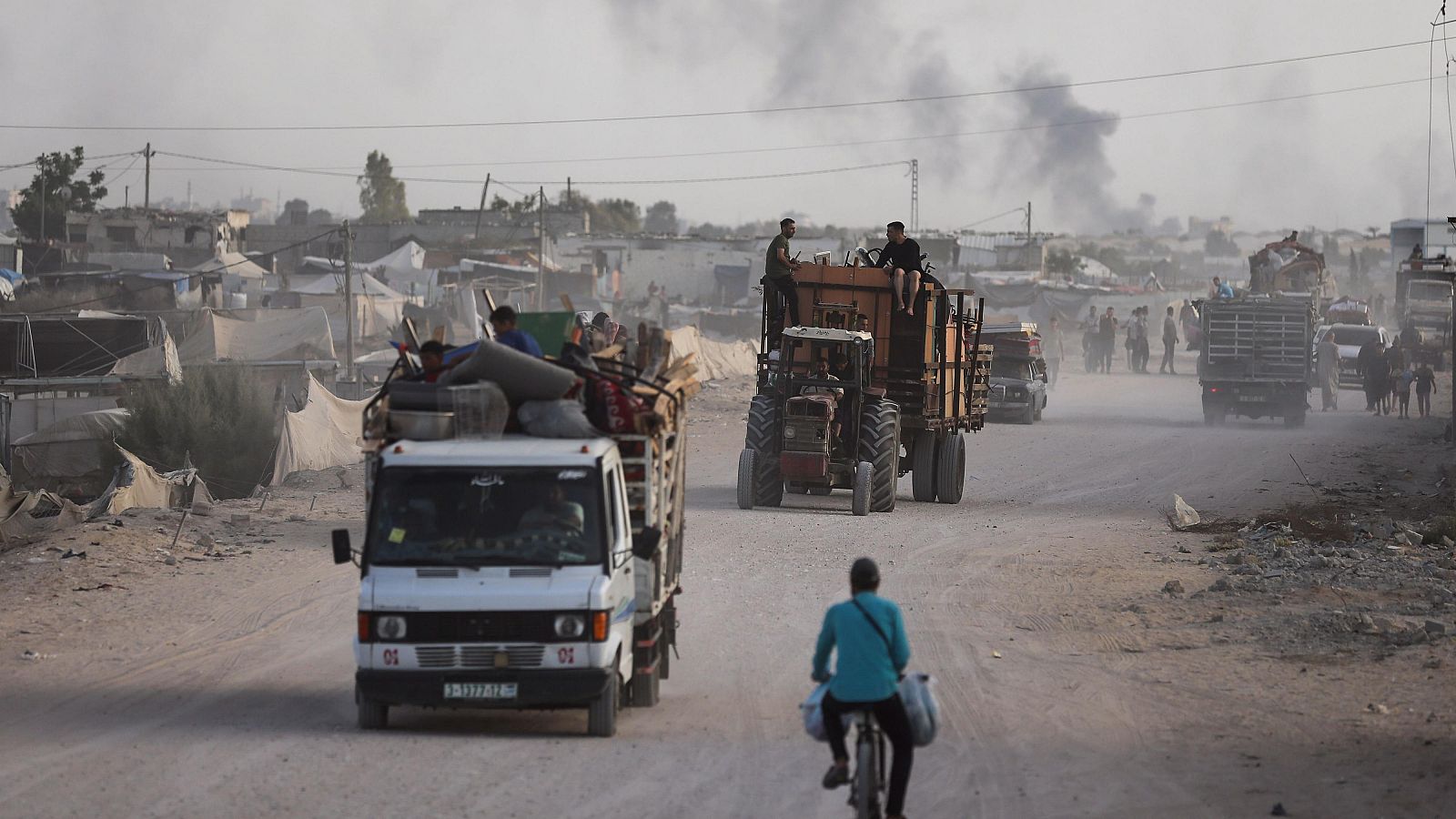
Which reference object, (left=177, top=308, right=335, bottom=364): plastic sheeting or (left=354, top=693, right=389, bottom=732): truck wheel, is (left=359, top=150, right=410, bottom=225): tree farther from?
(left=354, top=693, right=389, bottom=732): truck wheel

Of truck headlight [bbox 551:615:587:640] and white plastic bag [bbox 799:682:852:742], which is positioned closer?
white plastic bag [bbox 799:682:852:742]

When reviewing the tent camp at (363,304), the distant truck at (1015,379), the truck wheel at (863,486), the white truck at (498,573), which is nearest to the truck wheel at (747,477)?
the truck wheel at (863,486)

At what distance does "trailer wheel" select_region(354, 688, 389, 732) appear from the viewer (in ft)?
30.4

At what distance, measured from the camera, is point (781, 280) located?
69.4ft

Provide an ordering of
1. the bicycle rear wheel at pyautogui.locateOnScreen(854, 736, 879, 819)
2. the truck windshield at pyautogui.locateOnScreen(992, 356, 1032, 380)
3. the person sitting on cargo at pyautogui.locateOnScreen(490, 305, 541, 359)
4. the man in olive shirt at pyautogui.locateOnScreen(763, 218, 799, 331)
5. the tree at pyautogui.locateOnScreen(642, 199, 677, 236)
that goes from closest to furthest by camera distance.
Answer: the bicycle rear wheel at pyautogui.locateOnScreen(854, 736, 879, 819) < the person sitting on cargo at pyautogui.locateOnScreen(490, 305, 541, 359) < the man in olive shirt at pyautogui.locateOnScreen(763, 218, 799, 331) < the truck windshield at pyautogui.locateOnScreen(992, 356, 1032, 380) < the tree at pyautogui.locateOnScreen(642, 199, 677, 236)

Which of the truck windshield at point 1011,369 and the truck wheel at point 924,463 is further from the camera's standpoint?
the truck windshield at point 1011,369

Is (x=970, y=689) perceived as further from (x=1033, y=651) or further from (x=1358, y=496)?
(x=1358, y=496)

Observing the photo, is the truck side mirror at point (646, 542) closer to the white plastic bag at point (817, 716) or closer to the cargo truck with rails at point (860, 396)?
the white plastic bag at point (817, 716)

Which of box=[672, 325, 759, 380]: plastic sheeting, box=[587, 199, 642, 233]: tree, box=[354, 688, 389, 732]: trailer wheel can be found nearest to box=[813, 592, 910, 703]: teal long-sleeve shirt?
box=[354, 688, 389, 732]: trailer wheel

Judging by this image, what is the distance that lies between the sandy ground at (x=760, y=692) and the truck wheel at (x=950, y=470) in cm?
159

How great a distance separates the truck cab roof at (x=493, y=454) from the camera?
363 inches

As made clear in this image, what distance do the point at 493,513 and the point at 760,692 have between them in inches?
107

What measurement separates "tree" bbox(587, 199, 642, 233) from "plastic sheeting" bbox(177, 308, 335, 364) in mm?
70541

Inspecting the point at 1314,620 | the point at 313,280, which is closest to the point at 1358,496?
the point at 1314,620
